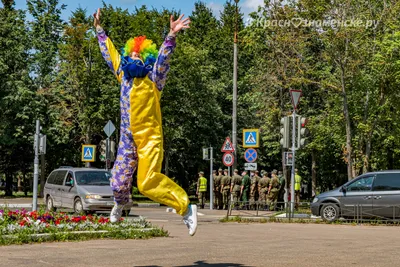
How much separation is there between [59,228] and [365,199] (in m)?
11.3

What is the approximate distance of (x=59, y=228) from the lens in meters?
14.0

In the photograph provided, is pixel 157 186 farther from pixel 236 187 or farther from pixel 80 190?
pixel 236 187

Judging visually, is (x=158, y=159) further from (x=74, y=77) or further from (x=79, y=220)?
(x=74, y=77)

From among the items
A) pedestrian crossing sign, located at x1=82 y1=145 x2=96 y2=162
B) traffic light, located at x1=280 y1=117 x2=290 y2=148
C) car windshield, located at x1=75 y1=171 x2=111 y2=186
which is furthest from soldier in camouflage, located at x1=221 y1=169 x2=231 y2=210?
traffic light, located at x1=280 y1=117 x2=290 y2=148

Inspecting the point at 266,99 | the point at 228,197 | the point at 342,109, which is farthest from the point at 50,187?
the point at 266,99

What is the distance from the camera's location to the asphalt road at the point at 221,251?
407 inches

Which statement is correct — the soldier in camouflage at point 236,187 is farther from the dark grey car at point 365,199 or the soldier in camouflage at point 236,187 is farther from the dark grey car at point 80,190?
the dark grey car at point 365,199

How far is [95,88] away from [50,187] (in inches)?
679

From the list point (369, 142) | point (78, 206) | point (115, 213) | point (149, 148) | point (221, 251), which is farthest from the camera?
point (369, 142)

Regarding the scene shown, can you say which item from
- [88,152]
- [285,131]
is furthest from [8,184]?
[285,131]

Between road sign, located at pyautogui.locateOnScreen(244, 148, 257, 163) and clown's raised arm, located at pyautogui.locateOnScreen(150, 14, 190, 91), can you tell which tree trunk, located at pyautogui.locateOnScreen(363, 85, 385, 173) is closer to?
road sign, located at pyautogui.locateOnScreen(244, 148, 257, 163)

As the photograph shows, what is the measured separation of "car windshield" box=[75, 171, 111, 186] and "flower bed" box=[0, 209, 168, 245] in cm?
960

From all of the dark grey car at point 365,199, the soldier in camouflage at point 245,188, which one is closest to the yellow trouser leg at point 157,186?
the dark grey car at point 365,199

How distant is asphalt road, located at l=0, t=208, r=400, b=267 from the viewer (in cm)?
1033
